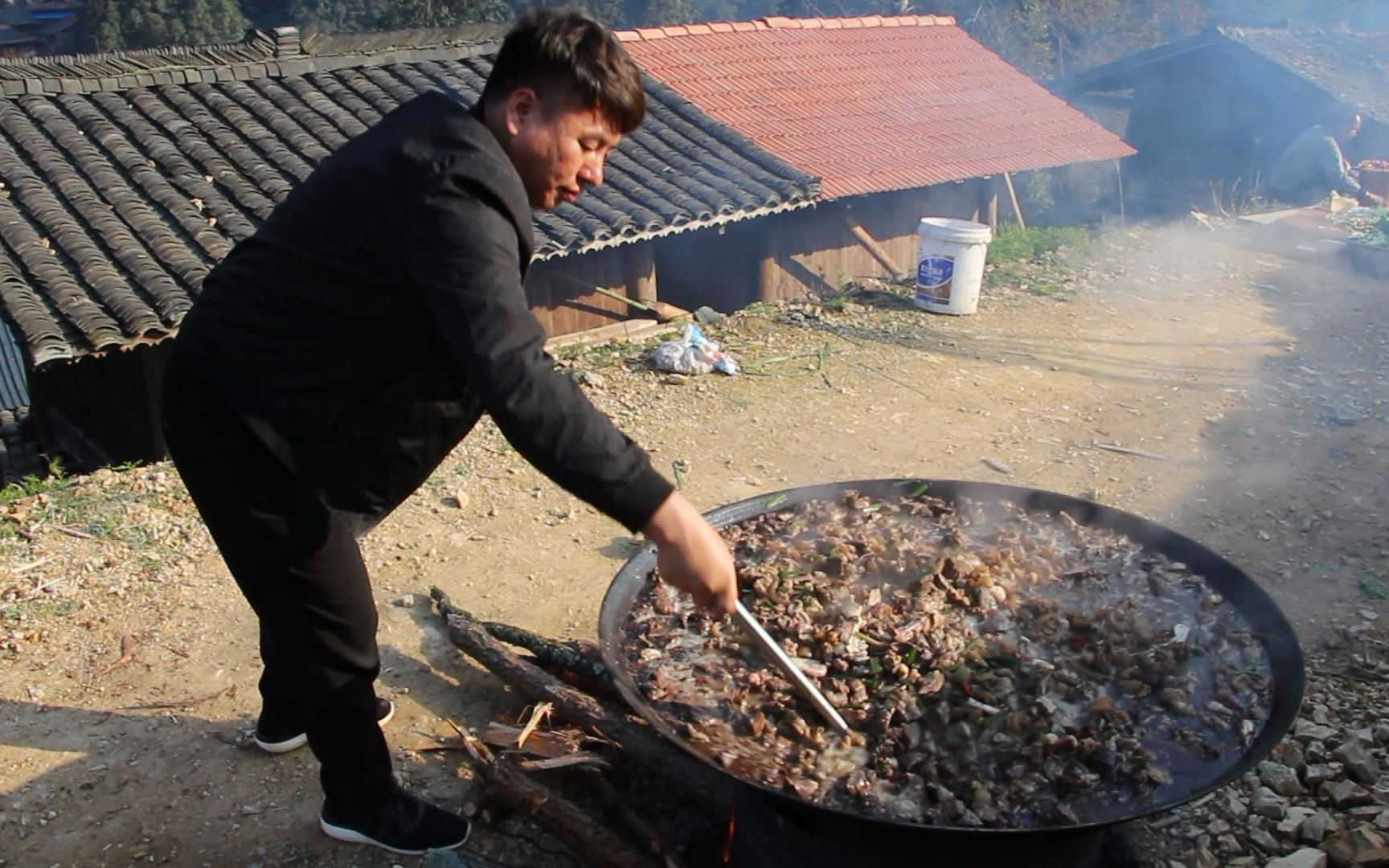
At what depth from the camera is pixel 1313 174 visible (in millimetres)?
18031

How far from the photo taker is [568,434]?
1.88m

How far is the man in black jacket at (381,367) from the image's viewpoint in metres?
1.88

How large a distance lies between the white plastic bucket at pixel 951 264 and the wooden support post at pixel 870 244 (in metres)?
1.67

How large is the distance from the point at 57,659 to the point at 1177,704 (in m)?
4.18

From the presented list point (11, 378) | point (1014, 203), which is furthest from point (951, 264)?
point (11, 378)

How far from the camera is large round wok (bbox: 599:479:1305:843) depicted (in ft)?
6.91

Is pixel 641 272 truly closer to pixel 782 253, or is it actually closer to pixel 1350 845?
pixel 782 253

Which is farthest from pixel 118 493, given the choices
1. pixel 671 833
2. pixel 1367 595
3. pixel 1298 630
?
pixel 1367 595

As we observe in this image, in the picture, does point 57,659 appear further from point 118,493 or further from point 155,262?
point 155,262

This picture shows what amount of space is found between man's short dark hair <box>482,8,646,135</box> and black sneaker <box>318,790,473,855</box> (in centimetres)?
204

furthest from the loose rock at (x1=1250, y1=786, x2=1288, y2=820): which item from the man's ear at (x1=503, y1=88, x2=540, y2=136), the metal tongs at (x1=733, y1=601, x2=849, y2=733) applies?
the man's ear at (x1=503, y1=88, x2=540, y2=136)

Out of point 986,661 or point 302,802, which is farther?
point 302,802

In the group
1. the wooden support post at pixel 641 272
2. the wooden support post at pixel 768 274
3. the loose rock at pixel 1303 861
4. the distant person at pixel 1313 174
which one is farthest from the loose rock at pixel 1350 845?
the distant person at pixel 1313 174

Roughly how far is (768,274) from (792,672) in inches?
343
